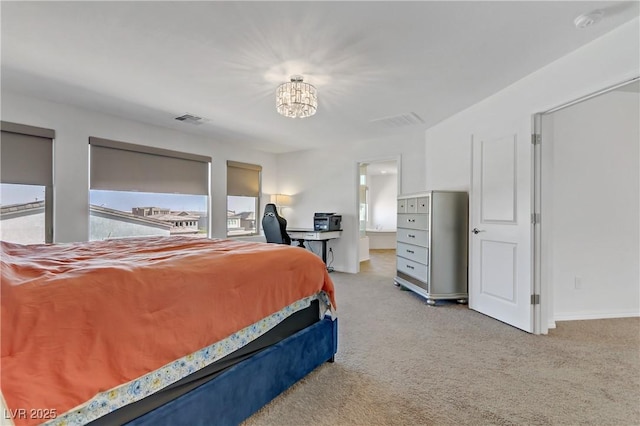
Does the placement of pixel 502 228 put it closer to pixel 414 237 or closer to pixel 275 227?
pixel 414 237

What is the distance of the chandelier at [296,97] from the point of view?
2567mm

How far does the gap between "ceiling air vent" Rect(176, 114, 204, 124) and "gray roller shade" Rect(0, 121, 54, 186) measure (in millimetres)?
1373

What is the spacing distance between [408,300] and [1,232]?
4541mm

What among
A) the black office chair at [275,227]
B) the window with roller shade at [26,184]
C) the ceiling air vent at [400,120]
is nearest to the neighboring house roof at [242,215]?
the black office chair at [275,227]

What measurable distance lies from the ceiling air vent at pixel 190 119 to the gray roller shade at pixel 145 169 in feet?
2.11

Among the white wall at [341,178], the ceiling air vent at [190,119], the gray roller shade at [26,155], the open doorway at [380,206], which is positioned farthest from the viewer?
the open doorway at [380,206]

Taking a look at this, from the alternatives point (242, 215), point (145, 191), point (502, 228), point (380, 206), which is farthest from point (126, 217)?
→ point (380, 206)

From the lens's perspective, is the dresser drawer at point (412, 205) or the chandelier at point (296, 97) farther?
the dresser drawer at point (412, 205)

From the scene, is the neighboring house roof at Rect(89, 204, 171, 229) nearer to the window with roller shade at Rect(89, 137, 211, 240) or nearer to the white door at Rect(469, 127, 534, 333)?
the window with roller shade at Rect(89, 137, 211, 240)

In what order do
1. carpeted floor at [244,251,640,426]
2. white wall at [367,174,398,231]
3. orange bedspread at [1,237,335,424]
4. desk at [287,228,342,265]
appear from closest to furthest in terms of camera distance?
orange bedspread at [1,237,335,424]
carpeted floor at [244,251,640,426]
desk at [287,228,342,265]
white wall at [367,174,398,231]

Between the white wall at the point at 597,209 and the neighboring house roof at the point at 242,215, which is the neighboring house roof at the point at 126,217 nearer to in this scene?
the neighboring house roof at the point at 242,215

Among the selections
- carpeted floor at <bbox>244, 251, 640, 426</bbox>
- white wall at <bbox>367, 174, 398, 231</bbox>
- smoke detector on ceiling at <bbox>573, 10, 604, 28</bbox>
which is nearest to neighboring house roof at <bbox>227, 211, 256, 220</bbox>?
carpeted floor at <bbox>244, 251, 640, 426</bbox>

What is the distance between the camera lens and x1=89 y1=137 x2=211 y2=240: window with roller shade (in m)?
3.74

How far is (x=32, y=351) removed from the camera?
0.88m
